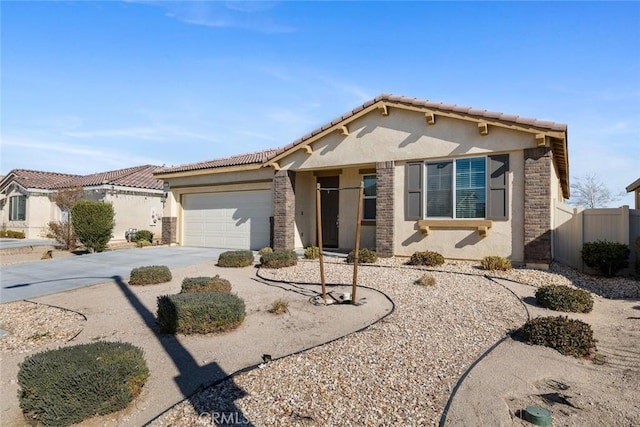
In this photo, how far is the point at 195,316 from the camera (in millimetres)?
5941

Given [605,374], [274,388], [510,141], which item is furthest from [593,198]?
[274,388]

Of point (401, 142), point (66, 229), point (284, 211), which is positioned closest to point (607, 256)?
point (401, 142)

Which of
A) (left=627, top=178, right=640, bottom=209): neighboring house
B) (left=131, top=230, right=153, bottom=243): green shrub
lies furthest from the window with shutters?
(left=131, top=230, right=153, bottom=243): green shrub

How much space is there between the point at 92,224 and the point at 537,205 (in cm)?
1750

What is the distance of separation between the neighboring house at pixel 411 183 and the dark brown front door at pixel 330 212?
4 cm

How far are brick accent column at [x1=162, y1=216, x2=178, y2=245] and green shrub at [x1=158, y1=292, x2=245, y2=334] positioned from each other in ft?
41.6

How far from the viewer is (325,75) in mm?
12789

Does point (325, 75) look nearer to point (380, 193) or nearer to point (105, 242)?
point (380, 193)

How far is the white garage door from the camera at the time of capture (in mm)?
15906

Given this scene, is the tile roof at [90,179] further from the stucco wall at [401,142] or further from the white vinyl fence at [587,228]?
the white vinyl fence at [587,228]

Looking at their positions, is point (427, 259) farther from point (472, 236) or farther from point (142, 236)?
point (142, 236)

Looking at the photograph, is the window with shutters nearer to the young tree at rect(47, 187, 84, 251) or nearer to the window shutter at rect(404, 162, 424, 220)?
the window shutter at rect(404, 162, 424, 220)

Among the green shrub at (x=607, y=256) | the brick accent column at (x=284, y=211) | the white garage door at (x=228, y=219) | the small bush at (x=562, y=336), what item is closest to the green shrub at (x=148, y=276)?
the brick accent column at (x=284, y=211)

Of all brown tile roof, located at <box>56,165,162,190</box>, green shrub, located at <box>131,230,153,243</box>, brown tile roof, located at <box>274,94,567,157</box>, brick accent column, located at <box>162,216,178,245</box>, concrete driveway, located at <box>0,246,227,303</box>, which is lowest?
concrete driveway, located at <box>0,246,227,303</box>
